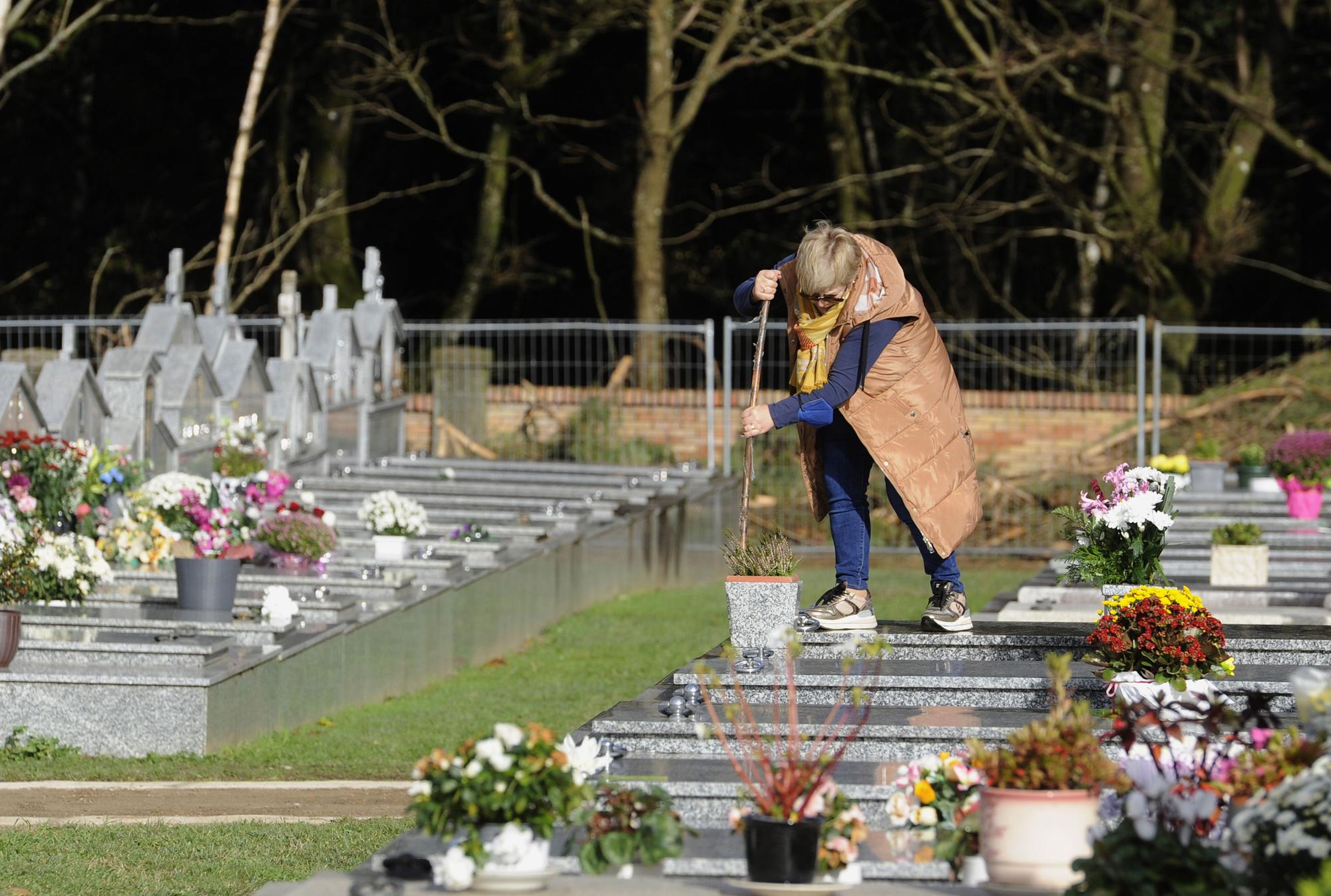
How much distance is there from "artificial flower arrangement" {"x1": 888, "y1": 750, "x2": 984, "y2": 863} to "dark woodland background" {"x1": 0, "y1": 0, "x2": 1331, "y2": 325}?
18601 millimetres

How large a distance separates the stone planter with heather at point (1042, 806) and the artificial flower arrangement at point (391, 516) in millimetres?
9246

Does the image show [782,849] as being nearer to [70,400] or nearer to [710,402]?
[70,400]

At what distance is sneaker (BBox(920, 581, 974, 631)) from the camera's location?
27.2 feet

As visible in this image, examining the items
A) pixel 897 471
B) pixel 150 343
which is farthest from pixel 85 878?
pixel 150 343

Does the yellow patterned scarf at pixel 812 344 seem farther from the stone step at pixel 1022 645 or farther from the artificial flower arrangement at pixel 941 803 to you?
the artificial flower arrangement at pixel 941 803

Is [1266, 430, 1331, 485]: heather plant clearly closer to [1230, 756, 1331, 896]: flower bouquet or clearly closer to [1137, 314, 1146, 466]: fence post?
[1137, 314, 1146, 466]: fence post

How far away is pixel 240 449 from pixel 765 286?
9194 mm

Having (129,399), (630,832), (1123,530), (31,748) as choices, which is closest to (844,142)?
(129,399)

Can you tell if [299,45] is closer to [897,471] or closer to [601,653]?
[601,653]

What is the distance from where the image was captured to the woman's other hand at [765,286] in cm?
771

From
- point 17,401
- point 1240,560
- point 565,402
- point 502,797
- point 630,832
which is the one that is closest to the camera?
point 502,797

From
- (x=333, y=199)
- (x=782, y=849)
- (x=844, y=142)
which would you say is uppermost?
(x=844, y=142)

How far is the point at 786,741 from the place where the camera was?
22.0 feet

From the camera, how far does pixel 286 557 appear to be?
511 inches
